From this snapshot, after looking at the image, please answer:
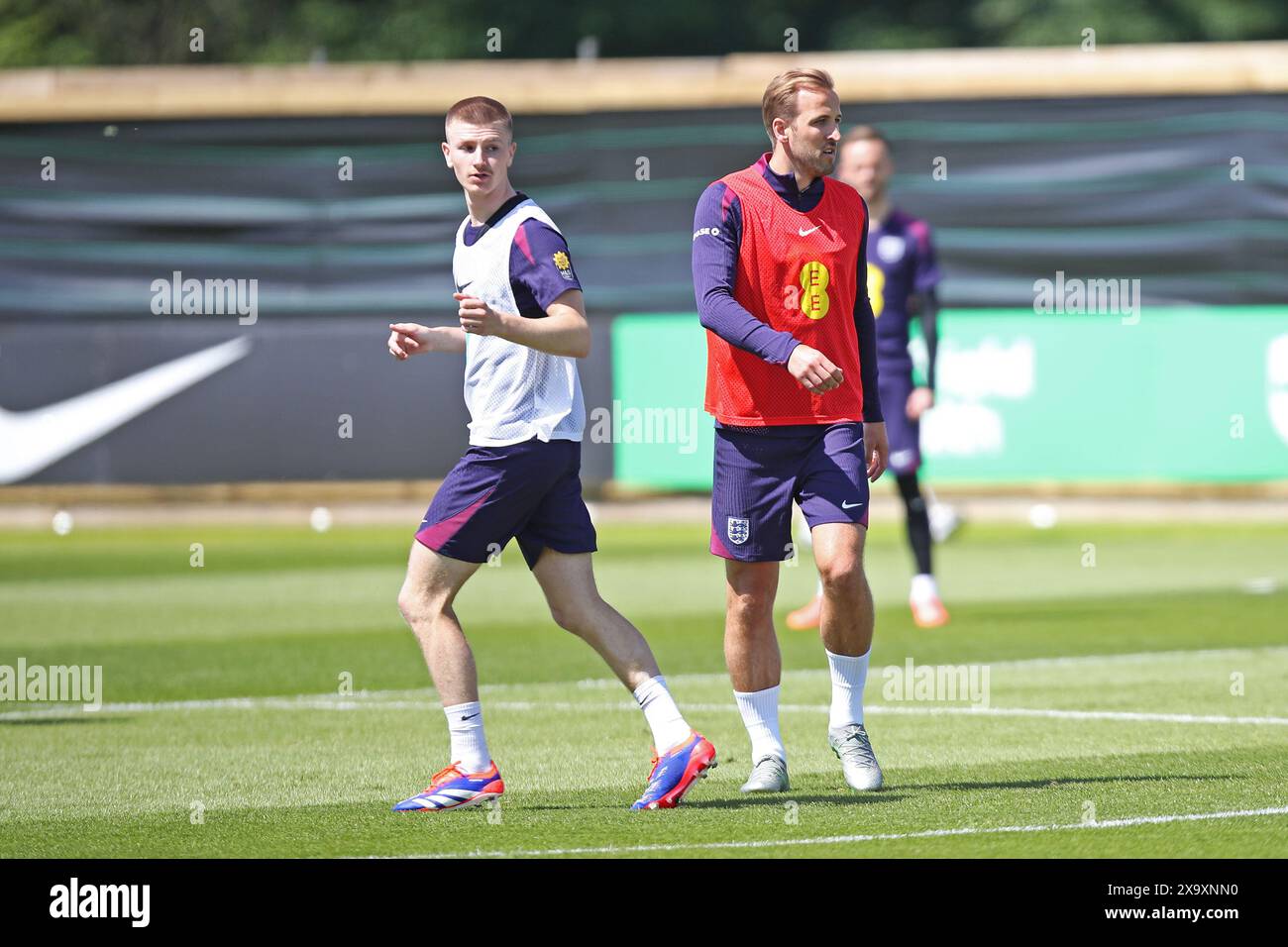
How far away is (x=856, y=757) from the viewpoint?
7.36 metres

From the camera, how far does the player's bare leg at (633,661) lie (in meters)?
7.02

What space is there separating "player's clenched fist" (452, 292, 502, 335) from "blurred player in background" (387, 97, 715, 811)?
13.1 inches

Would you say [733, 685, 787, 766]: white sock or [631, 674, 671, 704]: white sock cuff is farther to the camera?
[733, 685, 787, 766]: white sock

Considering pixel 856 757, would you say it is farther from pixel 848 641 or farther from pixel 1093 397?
pixel 1093 397

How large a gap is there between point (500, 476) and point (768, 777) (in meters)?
1.34

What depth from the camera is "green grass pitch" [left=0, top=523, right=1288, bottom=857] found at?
6609 mm

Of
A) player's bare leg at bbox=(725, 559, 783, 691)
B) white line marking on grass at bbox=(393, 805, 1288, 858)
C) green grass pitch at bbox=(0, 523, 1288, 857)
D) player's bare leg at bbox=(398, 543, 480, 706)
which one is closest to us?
white line marking on grass at bbox=(393, 805, 1288, 858)

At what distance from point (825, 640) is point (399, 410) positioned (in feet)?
44.6

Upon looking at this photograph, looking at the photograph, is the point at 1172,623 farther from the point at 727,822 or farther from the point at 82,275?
the point at 82,275

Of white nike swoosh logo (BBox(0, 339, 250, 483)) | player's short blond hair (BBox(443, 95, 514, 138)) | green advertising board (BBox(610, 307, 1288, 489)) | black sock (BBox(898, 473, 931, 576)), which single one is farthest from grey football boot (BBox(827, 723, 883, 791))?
white nike swoosh logo (BBox(0, 339, 250, 483))

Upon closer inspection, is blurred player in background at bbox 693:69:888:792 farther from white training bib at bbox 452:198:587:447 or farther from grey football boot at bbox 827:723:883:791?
white training bib at bbox 452:198:587:447

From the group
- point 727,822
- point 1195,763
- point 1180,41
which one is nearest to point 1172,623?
point 1195,763

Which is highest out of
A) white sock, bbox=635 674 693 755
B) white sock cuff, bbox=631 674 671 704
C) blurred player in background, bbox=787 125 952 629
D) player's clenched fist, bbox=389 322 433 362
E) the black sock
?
blurred player in background, bbox=787 125 952 629

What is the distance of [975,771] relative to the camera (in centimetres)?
777
